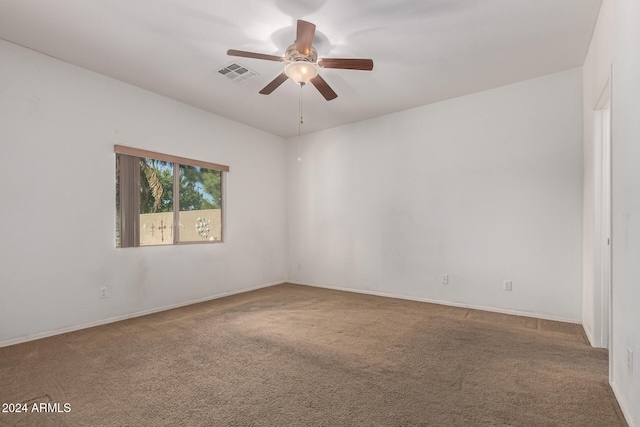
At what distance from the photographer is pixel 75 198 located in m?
3.50

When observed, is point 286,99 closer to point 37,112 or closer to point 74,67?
point 74,67

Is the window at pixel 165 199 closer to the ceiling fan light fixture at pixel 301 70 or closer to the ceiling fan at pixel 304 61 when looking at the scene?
the ceiling fan at pixel 304 61

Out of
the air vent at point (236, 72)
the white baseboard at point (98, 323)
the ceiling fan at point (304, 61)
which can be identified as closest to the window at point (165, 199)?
the white baseboard at point (98, 323)

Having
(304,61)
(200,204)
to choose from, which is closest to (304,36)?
Result: (304,61)

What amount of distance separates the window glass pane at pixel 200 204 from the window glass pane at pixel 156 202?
0.64ft

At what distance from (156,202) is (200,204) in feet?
2.35

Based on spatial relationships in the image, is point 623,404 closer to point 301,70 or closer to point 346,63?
point 346,63

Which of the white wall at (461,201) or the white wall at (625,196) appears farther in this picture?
the white wall at (461,201)

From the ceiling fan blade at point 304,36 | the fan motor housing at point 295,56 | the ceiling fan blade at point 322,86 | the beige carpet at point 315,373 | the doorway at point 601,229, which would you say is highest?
the fan motor housing at point 295,56

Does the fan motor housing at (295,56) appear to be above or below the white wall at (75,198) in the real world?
above

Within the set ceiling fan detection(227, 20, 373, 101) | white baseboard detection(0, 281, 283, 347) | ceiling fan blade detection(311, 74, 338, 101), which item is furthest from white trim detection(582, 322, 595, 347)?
white baseboard detection(0, 281, 283, 347)

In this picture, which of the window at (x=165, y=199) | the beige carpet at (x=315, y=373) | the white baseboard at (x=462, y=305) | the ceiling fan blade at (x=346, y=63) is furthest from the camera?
the window at (x=165, y=199)

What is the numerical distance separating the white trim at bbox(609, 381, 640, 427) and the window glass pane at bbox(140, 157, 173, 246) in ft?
15.5

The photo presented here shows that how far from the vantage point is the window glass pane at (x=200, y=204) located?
4727 millimetres
